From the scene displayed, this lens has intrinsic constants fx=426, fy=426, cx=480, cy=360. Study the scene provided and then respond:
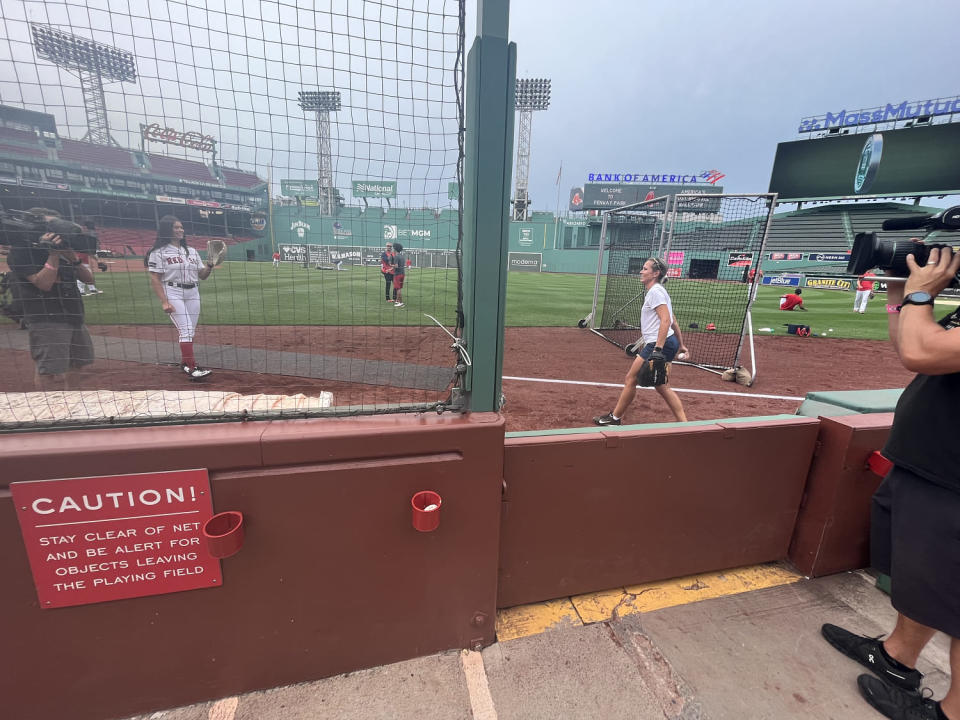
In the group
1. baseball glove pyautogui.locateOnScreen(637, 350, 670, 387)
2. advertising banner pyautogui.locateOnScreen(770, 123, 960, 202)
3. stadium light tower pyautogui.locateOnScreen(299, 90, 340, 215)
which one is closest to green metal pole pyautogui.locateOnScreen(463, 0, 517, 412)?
stadium light tower pyautogui.locateOnScreen(299, 90, 340, 215)

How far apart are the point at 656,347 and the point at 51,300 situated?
14.3ft

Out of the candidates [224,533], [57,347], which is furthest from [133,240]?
[57,347]

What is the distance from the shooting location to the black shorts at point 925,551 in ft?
5.08

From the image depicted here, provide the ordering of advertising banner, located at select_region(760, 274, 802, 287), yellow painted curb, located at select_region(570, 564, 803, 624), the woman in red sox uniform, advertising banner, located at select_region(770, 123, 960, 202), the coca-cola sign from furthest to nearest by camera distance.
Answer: advertising banner, located at select_region(770, 123, 960, 202) → advertising banner, located at select_region(760, 274, 802, 287) → the woman in red sox uniform → yellow painted curb, located at select_region(570, 564, 803, 624) → the coca-cola sign

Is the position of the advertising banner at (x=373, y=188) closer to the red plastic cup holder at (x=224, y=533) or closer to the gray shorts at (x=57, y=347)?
the red plastic cup holder at (x=224, y=533)

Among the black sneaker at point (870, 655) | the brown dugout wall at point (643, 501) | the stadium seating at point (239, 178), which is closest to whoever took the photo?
the stadium seating at point (239, 178)

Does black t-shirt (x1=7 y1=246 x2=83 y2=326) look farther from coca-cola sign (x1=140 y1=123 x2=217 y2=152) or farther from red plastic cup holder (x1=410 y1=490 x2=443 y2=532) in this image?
red plastic cup holder (x1=410 y1=490 x2=443 y2=532)

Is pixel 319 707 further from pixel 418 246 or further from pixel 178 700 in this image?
pixel 418 246

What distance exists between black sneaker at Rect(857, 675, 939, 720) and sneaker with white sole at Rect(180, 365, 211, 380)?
623cm

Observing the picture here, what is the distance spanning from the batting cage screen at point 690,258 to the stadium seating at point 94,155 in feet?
22.2

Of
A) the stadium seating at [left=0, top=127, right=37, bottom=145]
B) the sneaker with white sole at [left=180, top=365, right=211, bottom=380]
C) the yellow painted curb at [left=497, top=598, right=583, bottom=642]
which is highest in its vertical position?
the stadium seating at [left=0, top=127, right=37, bottom=145]

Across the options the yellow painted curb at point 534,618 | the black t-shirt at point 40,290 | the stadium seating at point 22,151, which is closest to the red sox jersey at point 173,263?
the black t-shirt at point 40,290

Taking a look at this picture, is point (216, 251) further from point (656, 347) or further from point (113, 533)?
point (656, 347)

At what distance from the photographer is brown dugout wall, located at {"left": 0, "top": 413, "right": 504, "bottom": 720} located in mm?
1436
